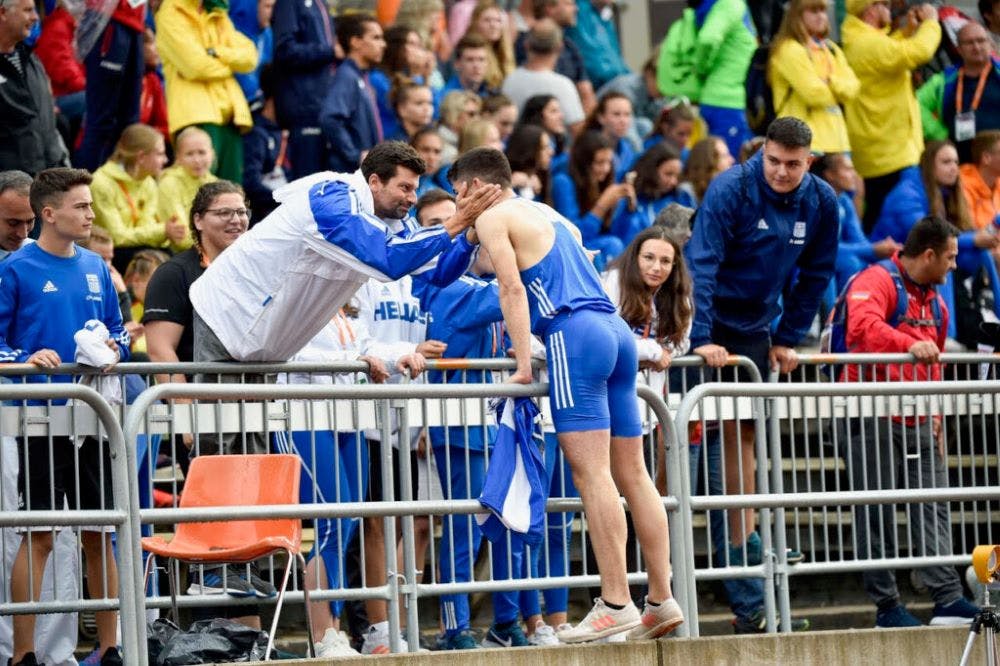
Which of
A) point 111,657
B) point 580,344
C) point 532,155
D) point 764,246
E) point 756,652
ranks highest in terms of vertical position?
point 532,155

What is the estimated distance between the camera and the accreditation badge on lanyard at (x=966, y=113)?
1570 centimetres

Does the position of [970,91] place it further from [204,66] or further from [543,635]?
[543,635]

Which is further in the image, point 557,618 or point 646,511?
point 557,618

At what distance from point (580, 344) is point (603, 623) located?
3.80 feet

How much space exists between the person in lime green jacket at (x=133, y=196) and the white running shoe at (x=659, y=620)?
5.06 meters

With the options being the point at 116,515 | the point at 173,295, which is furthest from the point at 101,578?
the point at 173,295

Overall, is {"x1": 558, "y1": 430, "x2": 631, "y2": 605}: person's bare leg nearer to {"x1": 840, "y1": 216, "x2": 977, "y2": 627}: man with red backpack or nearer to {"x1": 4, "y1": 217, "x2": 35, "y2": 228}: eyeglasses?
{"x1": 840, "y1": 216, "x2": 977, "y2": 627}: man with red backpack

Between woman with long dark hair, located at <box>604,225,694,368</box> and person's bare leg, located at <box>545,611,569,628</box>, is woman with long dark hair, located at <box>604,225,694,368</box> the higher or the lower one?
the higher one

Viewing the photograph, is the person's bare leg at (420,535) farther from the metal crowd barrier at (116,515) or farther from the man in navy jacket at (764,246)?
the metal crowd barrier at (116,515)

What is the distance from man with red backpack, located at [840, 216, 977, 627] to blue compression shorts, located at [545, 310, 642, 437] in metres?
1.98

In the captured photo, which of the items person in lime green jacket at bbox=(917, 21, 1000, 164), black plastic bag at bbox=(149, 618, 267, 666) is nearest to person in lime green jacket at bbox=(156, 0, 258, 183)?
black plastic bag at bbox=(149, 618, 267, 666)

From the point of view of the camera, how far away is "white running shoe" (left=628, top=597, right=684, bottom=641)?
8172mm

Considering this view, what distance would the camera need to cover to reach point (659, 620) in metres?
8.20

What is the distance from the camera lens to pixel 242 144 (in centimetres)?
1355
